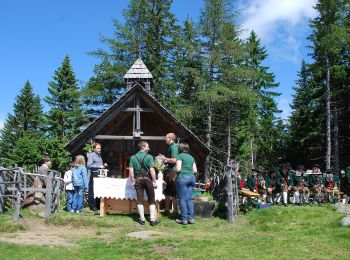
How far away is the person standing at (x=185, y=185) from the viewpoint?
1009 centimetres

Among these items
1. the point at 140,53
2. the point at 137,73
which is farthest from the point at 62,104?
the point at 137,73

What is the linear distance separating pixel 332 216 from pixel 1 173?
860 centimetres

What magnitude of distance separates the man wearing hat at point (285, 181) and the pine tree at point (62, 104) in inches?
1077

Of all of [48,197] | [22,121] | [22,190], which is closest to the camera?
[22,190]

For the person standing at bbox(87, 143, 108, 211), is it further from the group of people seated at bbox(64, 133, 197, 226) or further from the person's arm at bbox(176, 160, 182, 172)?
the person's arm at bbox(176, 160, 182, 172)

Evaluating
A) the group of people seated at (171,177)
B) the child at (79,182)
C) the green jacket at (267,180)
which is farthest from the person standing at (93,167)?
the green jacket at (267,180)

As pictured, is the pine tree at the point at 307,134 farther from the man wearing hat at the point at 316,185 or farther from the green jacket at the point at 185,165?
the green jacket at the point at 185,165

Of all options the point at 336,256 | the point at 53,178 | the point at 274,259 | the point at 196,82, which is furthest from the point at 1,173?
the point at 196,82

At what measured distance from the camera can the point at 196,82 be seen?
1059 inches

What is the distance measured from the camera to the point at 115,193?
10.9m

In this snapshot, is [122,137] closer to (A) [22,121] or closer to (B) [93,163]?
(B) [93,163]

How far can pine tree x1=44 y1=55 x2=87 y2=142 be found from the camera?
4047 centimetres

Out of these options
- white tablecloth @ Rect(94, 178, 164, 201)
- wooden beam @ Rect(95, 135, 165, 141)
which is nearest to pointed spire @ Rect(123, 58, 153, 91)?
wooden beam @ Rect(95, 135, 165, 141)

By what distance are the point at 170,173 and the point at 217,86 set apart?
644 inches
